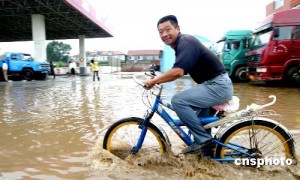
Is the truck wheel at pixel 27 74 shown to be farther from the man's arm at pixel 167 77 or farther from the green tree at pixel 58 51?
the green tree at pixel 58 51

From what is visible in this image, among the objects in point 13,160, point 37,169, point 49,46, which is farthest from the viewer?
point 49,46

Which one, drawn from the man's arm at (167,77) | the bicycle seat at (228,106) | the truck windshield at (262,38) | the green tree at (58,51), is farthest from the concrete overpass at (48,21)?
the green tree at (58,51)

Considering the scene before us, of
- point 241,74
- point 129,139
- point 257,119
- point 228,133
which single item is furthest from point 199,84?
point 241,74

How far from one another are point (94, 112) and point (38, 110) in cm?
163

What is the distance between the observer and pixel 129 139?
3.63 m

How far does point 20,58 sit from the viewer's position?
72.5 ft

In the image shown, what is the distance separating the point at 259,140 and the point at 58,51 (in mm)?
97197

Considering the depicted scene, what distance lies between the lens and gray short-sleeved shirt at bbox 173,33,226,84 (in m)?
2.88

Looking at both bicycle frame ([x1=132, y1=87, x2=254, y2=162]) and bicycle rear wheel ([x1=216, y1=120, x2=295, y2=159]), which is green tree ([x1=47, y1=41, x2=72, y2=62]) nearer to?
bicycle frame ([x1=132, y1=87, x2=254, y2=162])

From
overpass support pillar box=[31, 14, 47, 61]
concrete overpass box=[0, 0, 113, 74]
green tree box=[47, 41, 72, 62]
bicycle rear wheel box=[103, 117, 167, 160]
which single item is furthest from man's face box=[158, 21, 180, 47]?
green tree box=[47, 41, 72, 62]

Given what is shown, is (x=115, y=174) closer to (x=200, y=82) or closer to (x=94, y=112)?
(x=200, y=82)

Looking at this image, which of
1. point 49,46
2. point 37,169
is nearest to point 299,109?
point 37,169

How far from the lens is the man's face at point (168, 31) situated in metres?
3.09

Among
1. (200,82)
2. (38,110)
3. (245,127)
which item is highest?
(200,82)
